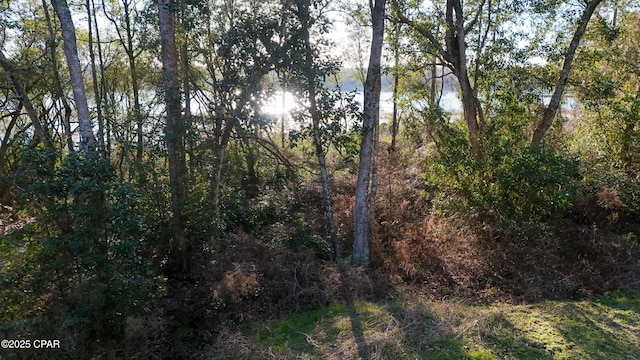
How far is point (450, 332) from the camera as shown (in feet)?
18.9

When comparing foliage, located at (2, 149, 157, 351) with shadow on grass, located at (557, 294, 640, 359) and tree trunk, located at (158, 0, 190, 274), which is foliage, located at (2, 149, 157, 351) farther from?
shadow on grass, located at (557, 294, 640, 359)

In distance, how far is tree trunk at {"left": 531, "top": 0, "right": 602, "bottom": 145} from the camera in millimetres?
8578

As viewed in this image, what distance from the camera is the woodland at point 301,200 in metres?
5.31

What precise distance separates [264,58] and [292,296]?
4230 mm

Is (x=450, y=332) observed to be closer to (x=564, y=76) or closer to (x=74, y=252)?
(x=74, y=252)

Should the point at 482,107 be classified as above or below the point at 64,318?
above

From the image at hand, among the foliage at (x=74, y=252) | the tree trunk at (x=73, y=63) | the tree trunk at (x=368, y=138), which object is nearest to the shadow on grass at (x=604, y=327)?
the tree trunk at (x=368, y=138)

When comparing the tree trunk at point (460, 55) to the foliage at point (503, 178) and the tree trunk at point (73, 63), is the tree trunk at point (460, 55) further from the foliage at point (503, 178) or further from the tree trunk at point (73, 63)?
the tree trunk at point (73, 63)

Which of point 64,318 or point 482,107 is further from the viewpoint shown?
point 482,107

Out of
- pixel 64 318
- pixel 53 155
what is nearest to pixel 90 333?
pixel 64 318

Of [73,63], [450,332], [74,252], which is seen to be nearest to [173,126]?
[73,63]

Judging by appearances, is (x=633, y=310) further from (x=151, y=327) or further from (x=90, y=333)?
(x=90, y=333)

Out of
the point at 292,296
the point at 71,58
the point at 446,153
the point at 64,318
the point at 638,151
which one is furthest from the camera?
the point at 638,151

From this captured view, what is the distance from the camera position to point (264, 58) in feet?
24.8
